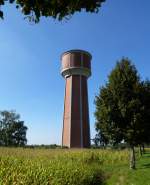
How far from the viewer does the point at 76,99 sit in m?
51.8

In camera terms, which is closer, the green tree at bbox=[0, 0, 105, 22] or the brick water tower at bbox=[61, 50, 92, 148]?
the green tree at bbox=[0, 0, 105, 22]

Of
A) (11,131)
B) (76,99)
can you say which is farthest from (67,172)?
(11,131)

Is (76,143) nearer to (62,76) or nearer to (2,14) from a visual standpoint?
(62,76)

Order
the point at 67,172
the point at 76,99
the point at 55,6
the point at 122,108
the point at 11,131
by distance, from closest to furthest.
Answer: the point at 55,6
the point at 67,172
the point at 122,108
the point at 76,99
the point at 11,131

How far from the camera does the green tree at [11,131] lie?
309ft

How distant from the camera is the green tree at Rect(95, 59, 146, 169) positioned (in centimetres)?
2477

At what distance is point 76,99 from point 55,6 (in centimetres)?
4674

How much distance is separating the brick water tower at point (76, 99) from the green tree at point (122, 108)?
23.6 metres

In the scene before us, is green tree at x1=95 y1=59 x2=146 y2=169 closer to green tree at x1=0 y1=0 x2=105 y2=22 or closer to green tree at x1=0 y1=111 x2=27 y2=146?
green tree at x1=0 y1=0 x2=105 y2=22

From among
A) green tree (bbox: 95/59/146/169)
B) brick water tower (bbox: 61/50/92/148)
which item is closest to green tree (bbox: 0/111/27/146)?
brick water tower (bbox: 61/50/92/148)

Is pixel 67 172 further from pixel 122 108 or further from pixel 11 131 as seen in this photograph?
pixel 11 131

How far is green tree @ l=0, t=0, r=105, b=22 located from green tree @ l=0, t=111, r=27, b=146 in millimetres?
91009

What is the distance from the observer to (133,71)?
1048 inches

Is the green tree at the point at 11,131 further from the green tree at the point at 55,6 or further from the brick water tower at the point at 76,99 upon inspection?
the green tree at the point at 55,6
